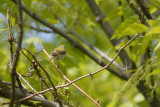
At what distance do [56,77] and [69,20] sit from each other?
1.06 meters

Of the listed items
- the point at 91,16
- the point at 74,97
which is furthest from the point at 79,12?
the point at 74,97

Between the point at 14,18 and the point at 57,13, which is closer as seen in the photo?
the point at 14,18

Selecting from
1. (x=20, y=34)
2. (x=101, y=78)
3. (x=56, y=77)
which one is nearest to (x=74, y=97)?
(x=56, y=77)

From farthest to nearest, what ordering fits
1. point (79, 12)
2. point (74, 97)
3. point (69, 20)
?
point (69, 20) → point (79, 12) → point (74, 97)

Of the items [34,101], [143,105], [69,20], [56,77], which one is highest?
[69,20]

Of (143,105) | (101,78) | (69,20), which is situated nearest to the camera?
(143,105)

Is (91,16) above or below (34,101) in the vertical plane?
above

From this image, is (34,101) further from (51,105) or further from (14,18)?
(14,18)

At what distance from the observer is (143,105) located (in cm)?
168

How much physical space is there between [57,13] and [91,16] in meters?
0.29

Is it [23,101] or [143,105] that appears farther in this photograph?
[143,105]

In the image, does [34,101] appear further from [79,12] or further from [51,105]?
[79,12]

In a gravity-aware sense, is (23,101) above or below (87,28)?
below

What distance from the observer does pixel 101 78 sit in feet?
9.39
